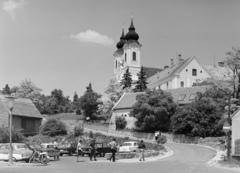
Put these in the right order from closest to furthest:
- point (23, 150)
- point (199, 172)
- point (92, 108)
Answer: point (199, 172) → point (23, 150) → point (92, 108)

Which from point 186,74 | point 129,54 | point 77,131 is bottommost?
point 77,131

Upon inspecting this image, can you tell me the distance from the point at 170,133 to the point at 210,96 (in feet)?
26.8

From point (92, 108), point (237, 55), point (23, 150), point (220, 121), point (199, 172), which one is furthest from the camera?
point (92, 108)

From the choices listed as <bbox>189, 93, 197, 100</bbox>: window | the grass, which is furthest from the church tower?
the grass

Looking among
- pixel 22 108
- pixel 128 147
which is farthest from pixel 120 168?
pixel 22 108

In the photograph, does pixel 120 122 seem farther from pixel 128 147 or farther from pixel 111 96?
pixel 128 147

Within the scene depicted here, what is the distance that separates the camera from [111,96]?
88500 millimetres

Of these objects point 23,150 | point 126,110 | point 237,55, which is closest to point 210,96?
point 237,55

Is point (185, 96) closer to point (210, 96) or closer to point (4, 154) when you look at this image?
point (210, 96)

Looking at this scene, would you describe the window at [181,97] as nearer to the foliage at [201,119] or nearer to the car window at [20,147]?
the foliage at [201,119]

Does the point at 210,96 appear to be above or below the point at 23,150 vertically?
above

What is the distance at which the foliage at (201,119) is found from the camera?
164 ft

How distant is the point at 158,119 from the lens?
58.8 metres

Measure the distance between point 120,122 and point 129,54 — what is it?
168 feet
